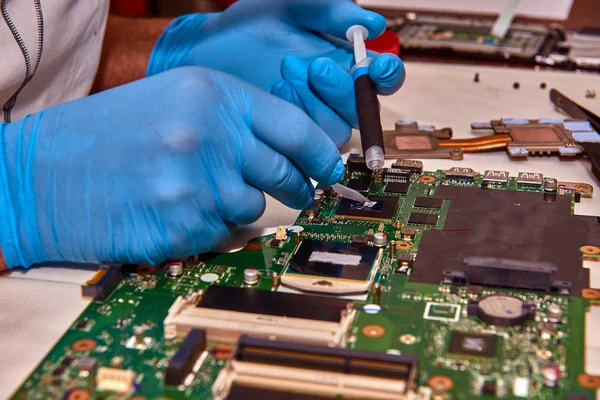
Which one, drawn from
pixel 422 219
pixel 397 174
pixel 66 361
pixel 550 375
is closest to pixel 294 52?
pixel 397 174

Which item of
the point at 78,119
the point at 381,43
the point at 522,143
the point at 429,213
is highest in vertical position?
the point at 381,43

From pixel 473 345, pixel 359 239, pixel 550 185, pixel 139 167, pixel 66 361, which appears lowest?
pixel 66 361

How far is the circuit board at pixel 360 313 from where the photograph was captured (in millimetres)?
1464

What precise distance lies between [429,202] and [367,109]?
1.14 ft

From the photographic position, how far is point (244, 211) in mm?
1992

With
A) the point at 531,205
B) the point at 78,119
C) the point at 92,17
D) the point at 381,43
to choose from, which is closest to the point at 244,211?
the point at 78,119

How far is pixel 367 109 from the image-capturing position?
222 centimetres

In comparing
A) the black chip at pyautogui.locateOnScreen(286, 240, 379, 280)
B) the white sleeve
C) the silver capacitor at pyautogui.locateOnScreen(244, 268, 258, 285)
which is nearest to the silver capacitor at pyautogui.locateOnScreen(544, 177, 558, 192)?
the black chip at pyautogui.locateOnScreen(286, 240, 379, 280)

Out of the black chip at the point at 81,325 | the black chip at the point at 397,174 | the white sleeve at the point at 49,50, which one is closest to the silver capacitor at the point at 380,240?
the black chip at the point at 397,174

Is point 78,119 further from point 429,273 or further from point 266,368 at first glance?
point 429,273

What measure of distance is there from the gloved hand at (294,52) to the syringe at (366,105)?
32mm

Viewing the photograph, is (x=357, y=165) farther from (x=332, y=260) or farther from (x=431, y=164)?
(x=332, y=260)

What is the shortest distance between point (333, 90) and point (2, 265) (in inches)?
44.8

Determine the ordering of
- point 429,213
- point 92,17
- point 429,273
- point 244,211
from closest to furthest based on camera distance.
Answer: point 429,273 → point 244,211 → point 429,213 → point 92,17
